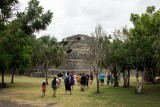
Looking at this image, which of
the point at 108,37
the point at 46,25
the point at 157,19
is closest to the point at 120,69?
the point at 108,37

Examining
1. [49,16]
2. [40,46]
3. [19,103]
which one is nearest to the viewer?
[49,16]

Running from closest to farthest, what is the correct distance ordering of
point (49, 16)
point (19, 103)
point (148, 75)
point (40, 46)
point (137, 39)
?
point (49, 16) < point (19, 103) < point (137, 39) < point (40, 46) < point (148, 75)

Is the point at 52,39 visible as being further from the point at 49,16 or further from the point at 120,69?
the point at 49,16

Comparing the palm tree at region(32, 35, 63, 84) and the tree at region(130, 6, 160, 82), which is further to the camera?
the palm tree at region(32, 35, 63, 84)

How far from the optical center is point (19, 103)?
20750mm

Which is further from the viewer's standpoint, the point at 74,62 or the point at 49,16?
the point at 74,62

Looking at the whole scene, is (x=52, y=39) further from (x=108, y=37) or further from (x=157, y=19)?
(x=157, y=19)

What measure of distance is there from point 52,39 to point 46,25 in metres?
24.6

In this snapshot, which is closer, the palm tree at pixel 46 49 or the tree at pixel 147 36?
the tree at pixel 147 36

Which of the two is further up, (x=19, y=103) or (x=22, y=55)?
(x=22, y=55)

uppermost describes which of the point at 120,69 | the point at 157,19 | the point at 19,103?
the point at 157,19

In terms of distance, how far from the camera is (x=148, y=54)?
2684cm

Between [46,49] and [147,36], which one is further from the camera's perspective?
[46,49]

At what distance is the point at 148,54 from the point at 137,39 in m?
1.70
